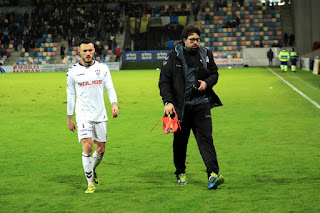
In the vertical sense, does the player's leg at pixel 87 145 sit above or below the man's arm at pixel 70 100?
below

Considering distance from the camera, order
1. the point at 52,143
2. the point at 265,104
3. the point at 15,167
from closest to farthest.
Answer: the point at 15,167, the point at 52,143, the point at 265,104

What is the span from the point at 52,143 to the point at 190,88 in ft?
18.5

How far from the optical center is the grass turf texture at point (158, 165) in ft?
23.1

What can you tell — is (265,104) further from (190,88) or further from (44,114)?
(190,88)

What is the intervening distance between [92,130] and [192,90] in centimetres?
139

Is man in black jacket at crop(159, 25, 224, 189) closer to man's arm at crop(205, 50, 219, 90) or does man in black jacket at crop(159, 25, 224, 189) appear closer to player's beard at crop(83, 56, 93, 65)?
man's arm at crop(205, 50, 219, 90)

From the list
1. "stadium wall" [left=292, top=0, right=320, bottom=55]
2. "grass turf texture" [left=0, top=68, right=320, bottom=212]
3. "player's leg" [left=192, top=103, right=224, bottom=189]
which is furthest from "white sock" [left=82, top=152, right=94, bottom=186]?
"stadium wall" [left=292, top=0, right=320, bottom=55]

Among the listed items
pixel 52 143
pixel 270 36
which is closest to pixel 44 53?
pixel 270 36

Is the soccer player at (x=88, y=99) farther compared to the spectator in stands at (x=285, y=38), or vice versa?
the spectator in stands at (x=285, y=38)

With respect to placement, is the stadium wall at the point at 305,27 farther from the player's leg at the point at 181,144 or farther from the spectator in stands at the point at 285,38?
the player's leg at the point at 181,144

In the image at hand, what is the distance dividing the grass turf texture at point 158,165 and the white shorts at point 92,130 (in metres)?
0.73

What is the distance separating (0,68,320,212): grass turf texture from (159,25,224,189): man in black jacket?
51 centimetres

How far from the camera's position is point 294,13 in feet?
185

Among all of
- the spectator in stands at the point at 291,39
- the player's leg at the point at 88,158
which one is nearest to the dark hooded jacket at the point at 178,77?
the player's leg at the point at 88,158
